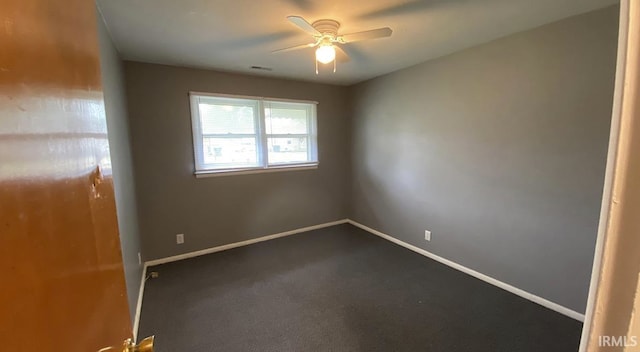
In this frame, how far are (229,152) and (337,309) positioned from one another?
2.34 meters

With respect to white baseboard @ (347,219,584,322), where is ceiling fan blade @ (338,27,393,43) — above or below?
above

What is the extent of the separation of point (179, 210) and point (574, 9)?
4071mm

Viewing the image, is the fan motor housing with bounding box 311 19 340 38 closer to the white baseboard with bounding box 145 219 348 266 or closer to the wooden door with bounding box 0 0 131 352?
the wooden door with bounding box 0 0 131 352

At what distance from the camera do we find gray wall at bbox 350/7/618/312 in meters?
1.99

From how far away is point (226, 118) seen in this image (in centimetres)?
347

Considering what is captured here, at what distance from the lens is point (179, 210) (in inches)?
128

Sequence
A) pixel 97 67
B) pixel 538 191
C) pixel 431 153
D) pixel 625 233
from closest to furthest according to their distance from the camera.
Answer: pixel 625 233, pixel 97 67, pixel 538 191, pixel 431 153

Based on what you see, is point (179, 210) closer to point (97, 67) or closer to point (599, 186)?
point (97, 67)

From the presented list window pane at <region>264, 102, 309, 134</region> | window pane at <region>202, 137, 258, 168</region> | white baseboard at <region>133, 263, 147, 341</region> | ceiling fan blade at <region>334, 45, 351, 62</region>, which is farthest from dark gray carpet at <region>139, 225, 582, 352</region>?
ceiling fan blade at <region>334, 45, 351, 62</region>

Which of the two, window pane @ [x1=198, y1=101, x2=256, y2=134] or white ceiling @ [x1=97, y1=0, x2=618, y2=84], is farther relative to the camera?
window pane @ [x1=198, y1=101, x2=256, y2=134]

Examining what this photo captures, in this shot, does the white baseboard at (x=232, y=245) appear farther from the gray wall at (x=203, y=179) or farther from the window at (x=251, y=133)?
the window at (x=251, y=133)

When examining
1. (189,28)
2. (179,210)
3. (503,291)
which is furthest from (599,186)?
(179,210)

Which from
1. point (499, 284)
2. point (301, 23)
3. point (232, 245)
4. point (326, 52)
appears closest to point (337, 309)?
point (499, 284)

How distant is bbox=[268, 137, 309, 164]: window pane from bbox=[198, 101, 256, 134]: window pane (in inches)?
14.8
